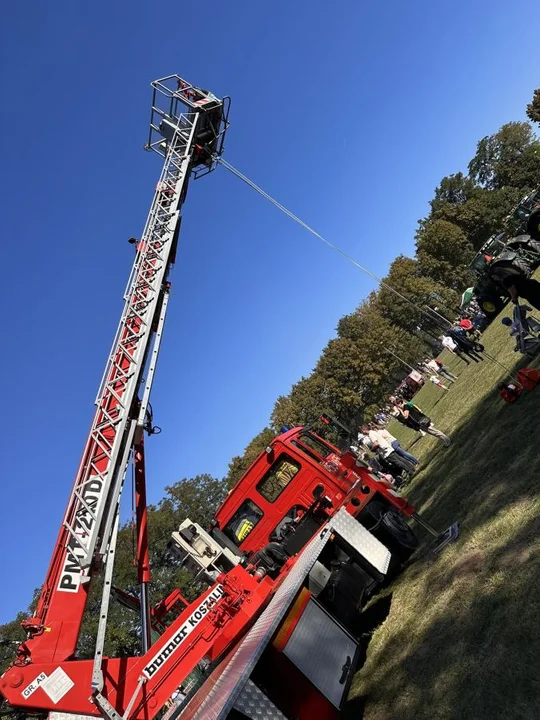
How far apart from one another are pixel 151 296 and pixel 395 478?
32.0 feet

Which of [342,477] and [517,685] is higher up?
[342,477]

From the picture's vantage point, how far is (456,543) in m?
6.21

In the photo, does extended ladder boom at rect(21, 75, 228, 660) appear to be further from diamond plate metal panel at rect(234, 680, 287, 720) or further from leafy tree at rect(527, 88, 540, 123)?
leafy tree at rect(527, 88, 540, 123)

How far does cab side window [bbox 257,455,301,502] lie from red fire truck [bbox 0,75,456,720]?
2 cm

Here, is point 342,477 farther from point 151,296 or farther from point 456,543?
point 151,296

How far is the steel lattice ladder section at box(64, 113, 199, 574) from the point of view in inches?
226

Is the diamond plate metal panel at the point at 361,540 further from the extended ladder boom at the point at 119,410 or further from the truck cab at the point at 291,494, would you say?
the extended ladder boom at the point at 119,410

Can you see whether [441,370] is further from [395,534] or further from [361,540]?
[361,540]

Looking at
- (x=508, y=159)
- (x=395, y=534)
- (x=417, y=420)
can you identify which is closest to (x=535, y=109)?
(x=508, y=159)

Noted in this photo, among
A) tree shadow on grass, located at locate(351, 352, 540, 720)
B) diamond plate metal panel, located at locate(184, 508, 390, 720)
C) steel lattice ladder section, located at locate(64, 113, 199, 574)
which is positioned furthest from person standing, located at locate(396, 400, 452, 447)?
steel lattice ladder section, located at locate(64, 113, 199, 574)

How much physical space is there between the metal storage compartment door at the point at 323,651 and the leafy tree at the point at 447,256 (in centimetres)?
5425

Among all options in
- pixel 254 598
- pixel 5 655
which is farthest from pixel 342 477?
pixel 5 655

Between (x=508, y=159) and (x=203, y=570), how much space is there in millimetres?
68616

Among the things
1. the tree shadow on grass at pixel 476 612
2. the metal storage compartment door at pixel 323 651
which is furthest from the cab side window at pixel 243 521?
the metal storage compartment door at pixel 323 651
